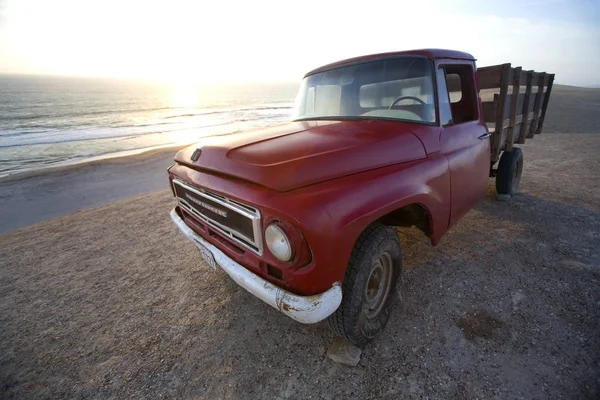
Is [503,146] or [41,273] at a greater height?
[503,146]

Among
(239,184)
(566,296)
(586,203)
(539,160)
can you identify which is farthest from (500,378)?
(539,160)

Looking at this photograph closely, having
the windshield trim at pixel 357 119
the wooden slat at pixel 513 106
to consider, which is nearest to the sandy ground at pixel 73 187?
the windshield trim at pixel 357 119

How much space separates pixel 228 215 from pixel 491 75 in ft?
14.7

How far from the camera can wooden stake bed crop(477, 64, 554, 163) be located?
4.14 m

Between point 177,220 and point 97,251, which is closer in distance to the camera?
point 177,220

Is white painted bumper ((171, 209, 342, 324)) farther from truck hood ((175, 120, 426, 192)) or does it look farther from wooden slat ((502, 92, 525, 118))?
wooden slat ((502, 92, 525, 118))

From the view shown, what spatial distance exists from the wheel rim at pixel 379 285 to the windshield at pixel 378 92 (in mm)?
1256

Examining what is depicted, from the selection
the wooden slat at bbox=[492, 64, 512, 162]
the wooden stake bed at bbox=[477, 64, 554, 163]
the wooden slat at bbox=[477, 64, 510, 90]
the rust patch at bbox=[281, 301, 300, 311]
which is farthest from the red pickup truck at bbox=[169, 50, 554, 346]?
the wooden slat at bbox=[477, 64, 510, 90]

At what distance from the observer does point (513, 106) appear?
14.6 feet

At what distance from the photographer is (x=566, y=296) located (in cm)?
265

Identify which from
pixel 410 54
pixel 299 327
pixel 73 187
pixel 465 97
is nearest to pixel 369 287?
pixel 299 327

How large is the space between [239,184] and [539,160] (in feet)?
29.8

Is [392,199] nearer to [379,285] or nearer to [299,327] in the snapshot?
[379,285]

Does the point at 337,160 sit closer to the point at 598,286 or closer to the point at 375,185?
the point at 375,185
